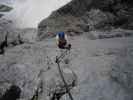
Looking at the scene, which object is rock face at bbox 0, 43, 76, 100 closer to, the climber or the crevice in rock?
the crevice in rock

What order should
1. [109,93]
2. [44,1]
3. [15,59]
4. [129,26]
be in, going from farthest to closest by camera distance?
[44,1], [129,26], [15,59], [109,93]

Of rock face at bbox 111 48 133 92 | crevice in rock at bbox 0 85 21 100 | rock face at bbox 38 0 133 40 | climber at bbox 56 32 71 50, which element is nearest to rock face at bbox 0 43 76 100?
crevice in rock at bbox 0 85 21 100

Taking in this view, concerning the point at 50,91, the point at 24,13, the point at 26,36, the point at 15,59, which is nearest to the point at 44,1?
the point at 24,13

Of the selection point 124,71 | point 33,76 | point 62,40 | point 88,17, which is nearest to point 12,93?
point 33,76

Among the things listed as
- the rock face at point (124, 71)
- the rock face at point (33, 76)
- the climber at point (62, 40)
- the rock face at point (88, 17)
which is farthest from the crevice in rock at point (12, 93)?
the rock face at point (88, 17)

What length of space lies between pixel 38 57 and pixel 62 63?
67.2 inches

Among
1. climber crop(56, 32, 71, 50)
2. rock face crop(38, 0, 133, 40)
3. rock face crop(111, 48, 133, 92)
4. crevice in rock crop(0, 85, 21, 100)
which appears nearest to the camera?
rock face crop(111, 48, 133, 92)

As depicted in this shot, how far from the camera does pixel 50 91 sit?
8430 millimetres

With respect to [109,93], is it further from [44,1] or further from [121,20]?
[44,1]

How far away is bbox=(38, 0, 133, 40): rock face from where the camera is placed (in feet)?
61.5

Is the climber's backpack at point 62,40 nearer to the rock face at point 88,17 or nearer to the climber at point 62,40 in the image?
the climber at point 62,40

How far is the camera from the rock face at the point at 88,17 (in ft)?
61.5

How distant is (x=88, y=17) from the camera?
20.0 m

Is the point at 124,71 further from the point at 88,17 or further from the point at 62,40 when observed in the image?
the point at 88,17
